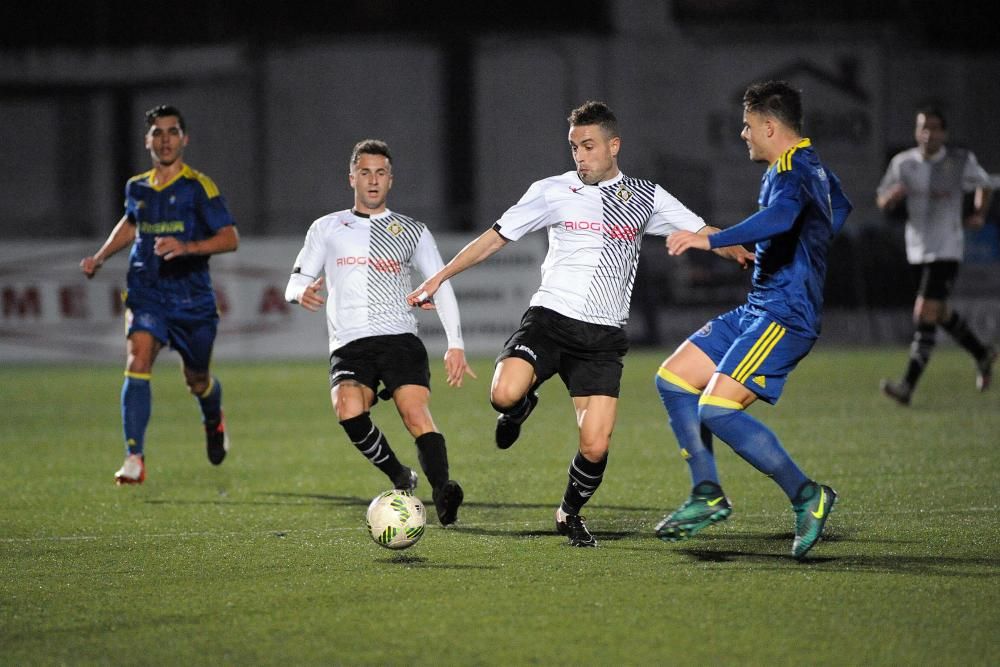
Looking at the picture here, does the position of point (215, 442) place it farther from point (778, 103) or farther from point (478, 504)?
point (778, 103)

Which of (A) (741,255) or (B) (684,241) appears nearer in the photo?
(B) (684,241)

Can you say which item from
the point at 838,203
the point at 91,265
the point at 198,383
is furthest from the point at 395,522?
the point at 91,265

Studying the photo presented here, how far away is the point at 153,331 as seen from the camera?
27.2 feet

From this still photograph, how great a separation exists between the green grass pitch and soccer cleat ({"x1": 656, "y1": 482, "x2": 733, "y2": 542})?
12 centimetres

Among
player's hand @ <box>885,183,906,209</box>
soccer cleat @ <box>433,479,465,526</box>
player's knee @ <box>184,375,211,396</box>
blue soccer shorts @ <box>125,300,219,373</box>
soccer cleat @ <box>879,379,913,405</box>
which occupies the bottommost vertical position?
soccer cleat @ <box>879,379,913,405</box>

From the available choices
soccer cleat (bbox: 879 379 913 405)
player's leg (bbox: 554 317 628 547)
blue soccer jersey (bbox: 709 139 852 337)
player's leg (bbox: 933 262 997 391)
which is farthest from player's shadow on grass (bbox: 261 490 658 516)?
player's leg (bbox: 933 262 997 391)

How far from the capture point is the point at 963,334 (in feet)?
38.5

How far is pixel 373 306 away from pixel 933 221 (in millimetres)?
6566

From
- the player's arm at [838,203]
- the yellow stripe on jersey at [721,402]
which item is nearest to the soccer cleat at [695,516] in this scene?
the yellow stripe on jersey at [721,402]

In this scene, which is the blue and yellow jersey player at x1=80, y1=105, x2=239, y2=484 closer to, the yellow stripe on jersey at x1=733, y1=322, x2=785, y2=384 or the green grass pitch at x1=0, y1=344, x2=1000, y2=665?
the green grass pitch at x1=0, y1=344, x2=1000, y2=665

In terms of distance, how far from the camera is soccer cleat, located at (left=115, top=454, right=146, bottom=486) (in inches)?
315

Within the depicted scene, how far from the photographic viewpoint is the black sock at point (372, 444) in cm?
655

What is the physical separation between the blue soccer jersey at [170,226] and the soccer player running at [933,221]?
5.91m

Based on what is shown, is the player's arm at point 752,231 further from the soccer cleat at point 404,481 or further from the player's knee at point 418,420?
the soccer cleat at point 404,481
